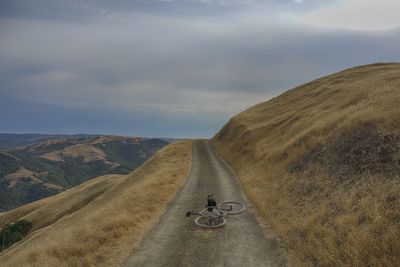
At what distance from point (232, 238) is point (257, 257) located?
2.87 meters

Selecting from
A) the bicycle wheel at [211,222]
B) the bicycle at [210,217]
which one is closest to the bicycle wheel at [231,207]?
the bicycle at [210,217]

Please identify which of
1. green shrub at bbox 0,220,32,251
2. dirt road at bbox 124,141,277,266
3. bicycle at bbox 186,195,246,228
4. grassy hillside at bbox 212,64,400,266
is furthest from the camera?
green shrub at bbox 0,220,32,251

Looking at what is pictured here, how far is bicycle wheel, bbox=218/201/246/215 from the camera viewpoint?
2262cm

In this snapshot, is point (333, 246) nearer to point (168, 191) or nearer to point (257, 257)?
point (257, 257)

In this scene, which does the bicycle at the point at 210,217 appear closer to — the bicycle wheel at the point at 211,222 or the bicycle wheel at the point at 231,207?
the bicycle wheel at the point at 211,222

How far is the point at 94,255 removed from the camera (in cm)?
1617

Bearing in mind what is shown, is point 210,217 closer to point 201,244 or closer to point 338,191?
point 201,244

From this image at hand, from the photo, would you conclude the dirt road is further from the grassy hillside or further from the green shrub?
the green shrub

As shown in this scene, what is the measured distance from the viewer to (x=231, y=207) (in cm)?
2264

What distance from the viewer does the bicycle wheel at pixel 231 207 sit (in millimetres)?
22625

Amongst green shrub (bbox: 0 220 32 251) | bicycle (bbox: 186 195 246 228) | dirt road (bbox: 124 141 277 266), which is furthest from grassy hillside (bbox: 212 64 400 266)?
green shrub (bbox: 0 220 32 251)

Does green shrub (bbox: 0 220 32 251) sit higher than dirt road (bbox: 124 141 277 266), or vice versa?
dirt road (bbox: 124 141 277 266)

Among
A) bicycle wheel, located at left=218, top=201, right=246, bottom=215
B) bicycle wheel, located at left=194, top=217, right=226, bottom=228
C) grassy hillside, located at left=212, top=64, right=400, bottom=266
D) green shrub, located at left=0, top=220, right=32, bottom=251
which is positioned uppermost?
grassy hillside, located at left=212, top=64, right=400, bottom=266

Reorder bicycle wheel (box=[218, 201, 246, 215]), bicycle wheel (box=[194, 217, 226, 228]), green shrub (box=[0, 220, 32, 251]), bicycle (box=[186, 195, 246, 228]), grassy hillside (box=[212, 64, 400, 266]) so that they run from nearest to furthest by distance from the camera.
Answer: grassy hillside (box=[212, 64, 400, 266]), bicycle wheel (box=[194, 217, 226, 228]), bicycle (box=[186, 195, 246, 228]), bicycle wheel (box=[218, 201, 246, 215]), green shrub (box=[0, 220, 32, 251])
